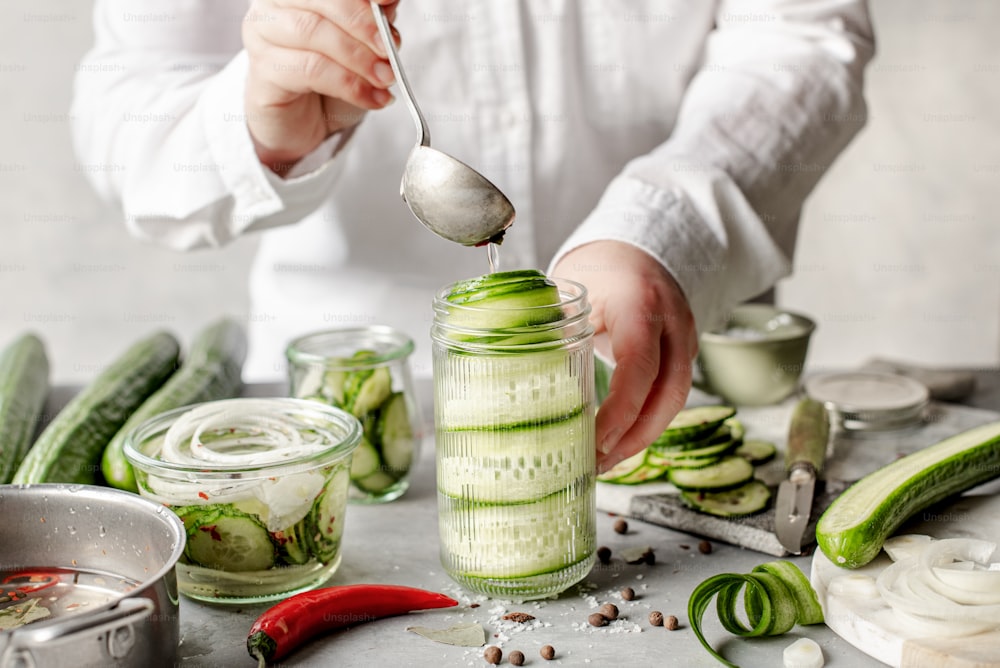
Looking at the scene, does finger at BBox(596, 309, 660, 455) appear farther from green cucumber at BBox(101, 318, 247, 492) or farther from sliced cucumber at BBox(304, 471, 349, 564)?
green cucumber at BBox(101, 318, 247, 492)

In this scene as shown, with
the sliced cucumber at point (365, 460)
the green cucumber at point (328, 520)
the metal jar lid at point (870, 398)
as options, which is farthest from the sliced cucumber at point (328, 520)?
the metal jar lid at point (870, 398)

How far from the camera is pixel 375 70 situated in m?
1.37

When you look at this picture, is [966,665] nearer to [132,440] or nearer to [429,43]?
[132,440]

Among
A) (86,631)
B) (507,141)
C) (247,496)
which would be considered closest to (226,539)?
(247,496)

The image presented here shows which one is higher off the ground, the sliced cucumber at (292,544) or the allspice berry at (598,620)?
the sliced cucumber at (292,544)

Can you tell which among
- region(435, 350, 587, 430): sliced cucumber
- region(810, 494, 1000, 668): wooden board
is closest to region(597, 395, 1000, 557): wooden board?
region(810, 494, 1000, 668): wooden board

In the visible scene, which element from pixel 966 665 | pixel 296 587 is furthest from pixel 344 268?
pixel 966 665

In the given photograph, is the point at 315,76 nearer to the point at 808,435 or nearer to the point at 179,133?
the point at 179,133

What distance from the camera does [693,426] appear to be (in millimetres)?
1565

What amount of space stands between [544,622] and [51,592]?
0.57 m

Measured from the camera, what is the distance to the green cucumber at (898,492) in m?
1.23

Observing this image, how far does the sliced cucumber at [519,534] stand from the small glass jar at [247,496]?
0.16 meters

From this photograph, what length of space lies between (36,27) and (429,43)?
109 inches

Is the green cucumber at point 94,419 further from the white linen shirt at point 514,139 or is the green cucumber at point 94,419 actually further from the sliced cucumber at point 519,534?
the sliced cucumber at point 519,534
